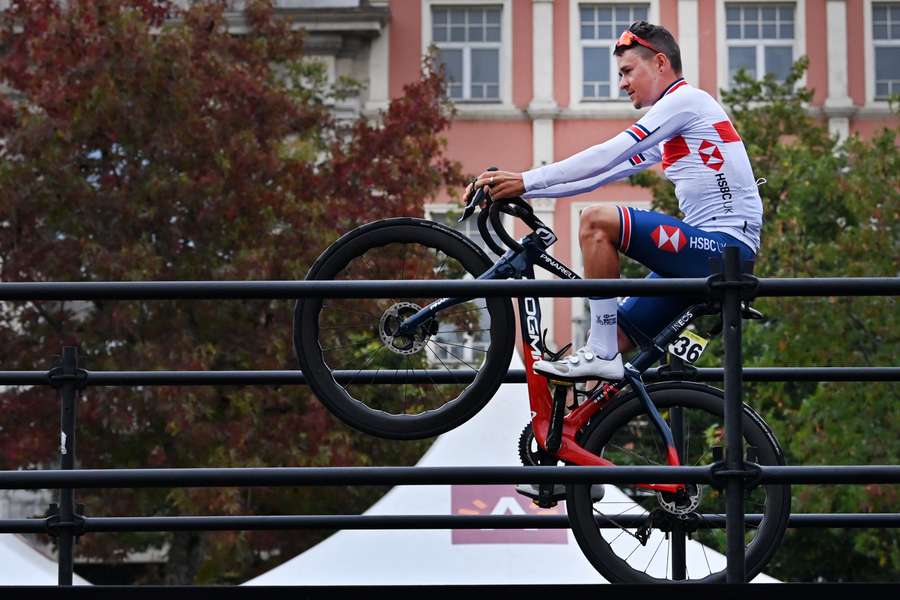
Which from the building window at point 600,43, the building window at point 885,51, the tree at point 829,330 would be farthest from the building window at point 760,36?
the tree at point 829,330

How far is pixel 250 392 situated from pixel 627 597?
1393cm

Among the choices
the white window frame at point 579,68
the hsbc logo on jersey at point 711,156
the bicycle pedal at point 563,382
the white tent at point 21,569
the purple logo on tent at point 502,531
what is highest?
the white window frame at point 579,68

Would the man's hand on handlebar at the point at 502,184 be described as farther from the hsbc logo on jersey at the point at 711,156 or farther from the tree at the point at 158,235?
the tree at the point at 158,235

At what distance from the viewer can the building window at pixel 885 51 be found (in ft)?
105

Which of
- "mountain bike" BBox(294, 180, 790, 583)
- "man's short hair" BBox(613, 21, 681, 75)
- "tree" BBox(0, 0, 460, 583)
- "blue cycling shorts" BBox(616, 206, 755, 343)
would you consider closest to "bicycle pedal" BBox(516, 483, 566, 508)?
"mountain bike" BBox(294, 180, 790, 583)

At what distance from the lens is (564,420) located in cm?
500

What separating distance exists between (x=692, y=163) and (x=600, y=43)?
27.2 meters

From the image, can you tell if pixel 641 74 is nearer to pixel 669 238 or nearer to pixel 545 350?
pixel 669 238

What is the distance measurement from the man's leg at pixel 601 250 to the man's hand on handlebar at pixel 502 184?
220 millimetres

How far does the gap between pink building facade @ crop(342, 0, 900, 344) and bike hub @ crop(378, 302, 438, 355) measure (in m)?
26.6

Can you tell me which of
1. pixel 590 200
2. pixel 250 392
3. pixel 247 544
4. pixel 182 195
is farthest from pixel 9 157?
pixel 590 200

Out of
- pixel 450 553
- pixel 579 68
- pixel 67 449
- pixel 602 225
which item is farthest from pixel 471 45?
pixel 602 225

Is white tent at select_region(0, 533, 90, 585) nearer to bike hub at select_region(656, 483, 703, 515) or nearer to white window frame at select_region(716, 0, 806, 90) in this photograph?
bike hub at select_region(656, 483, 703, 515)

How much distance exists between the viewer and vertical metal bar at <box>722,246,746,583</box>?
4.08 meters
